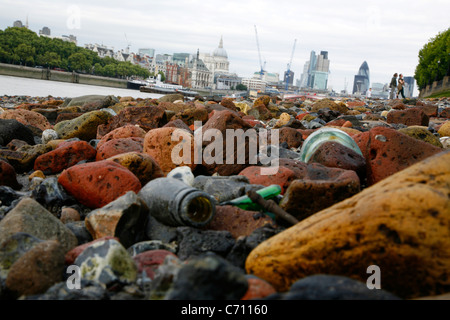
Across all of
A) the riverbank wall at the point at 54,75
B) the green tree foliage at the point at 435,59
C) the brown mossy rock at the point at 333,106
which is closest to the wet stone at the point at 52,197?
the brown mossy rock at the point at 333,106

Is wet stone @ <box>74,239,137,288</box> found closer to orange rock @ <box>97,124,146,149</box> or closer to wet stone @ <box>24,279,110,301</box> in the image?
wet stone @ <box>24,279,110,301</box>

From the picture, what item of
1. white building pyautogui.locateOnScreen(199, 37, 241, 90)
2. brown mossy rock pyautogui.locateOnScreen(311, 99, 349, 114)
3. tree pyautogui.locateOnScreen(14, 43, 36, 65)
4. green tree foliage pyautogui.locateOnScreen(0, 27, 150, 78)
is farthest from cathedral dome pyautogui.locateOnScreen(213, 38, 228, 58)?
brown mossy rock pyautogui.locateOnScreen(311, 99, 349, 114)

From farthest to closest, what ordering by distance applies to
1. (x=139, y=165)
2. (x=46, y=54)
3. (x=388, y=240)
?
(x=46, y=54) < (x=139, y=165) < (x=388, y=240)

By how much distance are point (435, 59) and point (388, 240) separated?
52532 millimetres

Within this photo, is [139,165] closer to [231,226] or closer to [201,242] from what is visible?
[231,226]

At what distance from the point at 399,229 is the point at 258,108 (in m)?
10.3

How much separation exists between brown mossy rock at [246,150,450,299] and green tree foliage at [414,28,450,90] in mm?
45872

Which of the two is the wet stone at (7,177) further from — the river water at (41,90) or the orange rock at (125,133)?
the river water at (41,90)

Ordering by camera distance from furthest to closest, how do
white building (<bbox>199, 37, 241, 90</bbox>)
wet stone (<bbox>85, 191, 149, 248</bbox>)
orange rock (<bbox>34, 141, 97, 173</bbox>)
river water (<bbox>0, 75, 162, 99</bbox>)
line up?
white building (<bbox>199, 37, 241, 90</bbox>)
river water (<bbox>0, 75, 162, 99</bbox>)
orange rock (<bbox>34, 141, 97, 173</bbox>)
wet stone (<bbox>85, 191, 149, 248</bbox>)

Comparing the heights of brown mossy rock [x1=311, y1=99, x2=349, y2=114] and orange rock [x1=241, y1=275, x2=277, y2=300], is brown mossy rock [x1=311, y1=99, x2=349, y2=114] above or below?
above

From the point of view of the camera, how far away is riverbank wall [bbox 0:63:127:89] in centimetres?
6904

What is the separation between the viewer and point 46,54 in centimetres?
8038

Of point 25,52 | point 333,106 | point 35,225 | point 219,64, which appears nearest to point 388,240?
point 35,225

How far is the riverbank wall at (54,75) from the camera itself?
69.0 m
